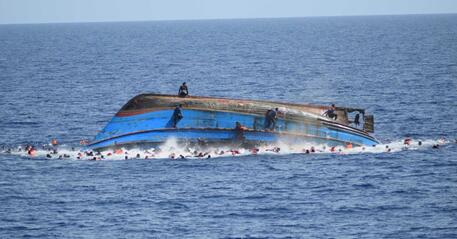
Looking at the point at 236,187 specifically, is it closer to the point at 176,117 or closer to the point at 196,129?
the point at 196,129

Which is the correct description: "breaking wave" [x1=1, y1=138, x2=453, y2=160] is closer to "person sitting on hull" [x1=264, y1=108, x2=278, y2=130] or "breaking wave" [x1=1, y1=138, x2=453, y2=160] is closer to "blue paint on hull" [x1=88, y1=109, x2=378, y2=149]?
"blue paint on hull" [x1=88, y1=109, x2=378, y2=149]

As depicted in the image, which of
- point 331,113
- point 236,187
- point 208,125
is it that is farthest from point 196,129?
point 331,113

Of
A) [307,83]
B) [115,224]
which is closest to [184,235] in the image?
[115,224]

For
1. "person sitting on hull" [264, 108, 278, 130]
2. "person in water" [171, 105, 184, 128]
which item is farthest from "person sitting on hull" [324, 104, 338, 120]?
"person in water" [171, 105, 184, 128]

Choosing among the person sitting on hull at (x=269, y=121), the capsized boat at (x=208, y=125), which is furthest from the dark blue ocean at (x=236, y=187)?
the person sitting on hull at (x=269, y=121)

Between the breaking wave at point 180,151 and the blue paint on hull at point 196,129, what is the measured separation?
676 mm

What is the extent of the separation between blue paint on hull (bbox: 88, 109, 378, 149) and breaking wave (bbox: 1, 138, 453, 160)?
676mm

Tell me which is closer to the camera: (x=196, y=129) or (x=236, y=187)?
(x=236, y=187)

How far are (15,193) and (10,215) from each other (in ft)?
19.6

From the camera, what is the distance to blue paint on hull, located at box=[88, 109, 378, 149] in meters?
73.4

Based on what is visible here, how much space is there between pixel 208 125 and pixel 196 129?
1070 millimetres

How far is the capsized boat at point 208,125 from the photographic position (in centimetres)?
7356

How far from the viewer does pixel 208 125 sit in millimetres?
74062

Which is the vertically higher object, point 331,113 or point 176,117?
point 331,113
